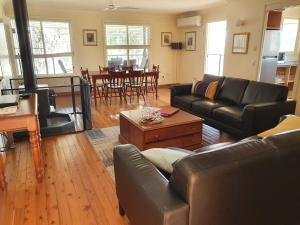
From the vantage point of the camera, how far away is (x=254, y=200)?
1.26 m

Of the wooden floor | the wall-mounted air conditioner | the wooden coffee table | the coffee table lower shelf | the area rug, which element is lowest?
the wooden floor

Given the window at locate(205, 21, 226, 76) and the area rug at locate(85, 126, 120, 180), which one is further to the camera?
the window at locate(205, 21, 226, 76)

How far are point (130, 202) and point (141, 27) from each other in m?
6.84

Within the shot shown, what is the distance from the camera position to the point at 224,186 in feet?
3.65

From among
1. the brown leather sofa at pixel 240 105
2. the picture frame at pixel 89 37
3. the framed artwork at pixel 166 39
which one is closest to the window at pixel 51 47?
the picture frame at pixel 89 37

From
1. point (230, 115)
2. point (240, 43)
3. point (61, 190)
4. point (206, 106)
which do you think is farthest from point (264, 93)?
point (61, 190)

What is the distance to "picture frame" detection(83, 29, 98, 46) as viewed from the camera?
265 inches

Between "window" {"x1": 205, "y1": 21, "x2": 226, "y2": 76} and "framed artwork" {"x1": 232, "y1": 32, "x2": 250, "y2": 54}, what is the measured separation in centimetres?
108

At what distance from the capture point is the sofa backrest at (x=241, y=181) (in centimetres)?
108

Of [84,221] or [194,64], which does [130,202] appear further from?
[194,64]

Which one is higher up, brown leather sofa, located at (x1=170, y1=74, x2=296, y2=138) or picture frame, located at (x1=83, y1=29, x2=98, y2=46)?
picture frame, located at (x1=83, y1=29, x2=98, y2=46)

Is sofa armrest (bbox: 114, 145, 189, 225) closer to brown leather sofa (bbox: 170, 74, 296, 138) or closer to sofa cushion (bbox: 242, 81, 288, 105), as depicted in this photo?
brown leather sofa (bbox: 170, 74, 296, 138)

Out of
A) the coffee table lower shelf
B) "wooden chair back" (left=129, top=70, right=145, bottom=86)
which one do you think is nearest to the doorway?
"wooden chair back" (left=129, top=70, right=145, bottom=86)

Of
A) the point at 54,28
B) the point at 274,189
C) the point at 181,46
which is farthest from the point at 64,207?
the point at 181,46
